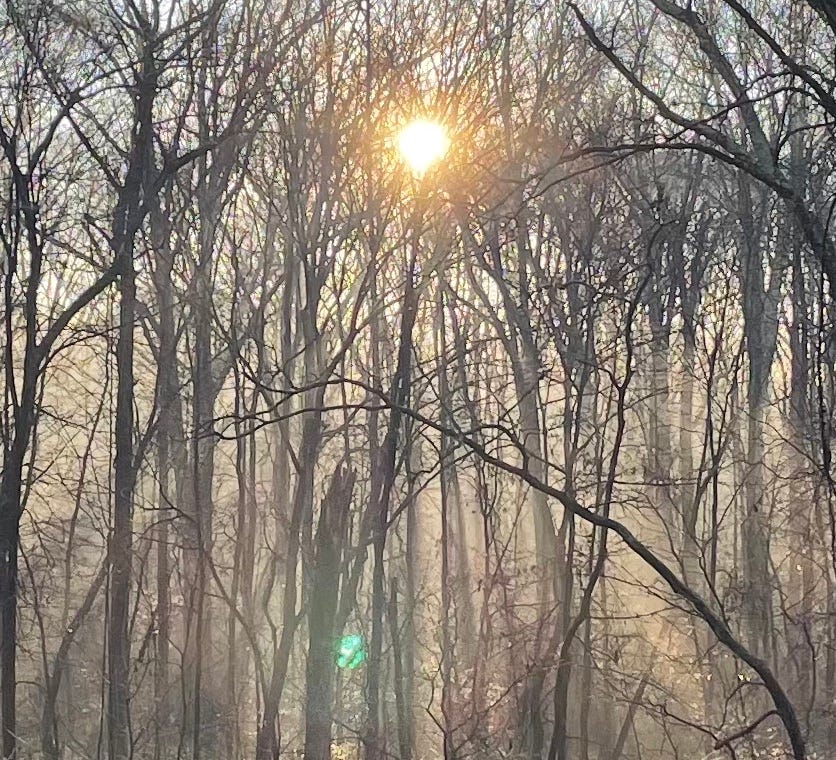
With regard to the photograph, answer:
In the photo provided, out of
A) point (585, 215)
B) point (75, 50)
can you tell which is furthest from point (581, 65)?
point (75, 50)

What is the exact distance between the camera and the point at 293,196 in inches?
406

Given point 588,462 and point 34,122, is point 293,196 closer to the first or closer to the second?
point 34,122

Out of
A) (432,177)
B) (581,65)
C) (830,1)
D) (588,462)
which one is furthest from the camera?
(581,65)

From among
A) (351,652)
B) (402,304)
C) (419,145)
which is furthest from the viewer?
(351,652)

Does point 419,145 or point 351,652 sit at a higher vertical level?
point 419,145

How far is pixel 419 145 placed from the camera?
378 inches

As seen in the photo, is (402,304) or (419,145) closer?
(419,145)

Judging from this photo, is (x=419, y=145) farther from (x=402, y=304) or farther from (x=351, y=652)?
(x=351, y=652)

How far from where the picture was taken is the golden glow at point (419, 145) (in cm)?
952

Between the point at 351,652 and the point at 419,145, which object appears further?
the point at 351,652

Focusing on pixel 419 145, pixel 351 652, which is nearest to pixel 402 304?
pixel 419 145

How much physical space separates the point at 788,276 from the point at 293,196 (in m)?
8.11

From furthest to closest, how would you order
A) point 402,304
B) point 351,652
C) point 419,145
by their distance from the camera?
point 351,652 → point 402,304 → point 419,145

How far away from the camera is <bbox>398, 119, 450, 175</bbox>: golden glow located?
31.2ft
